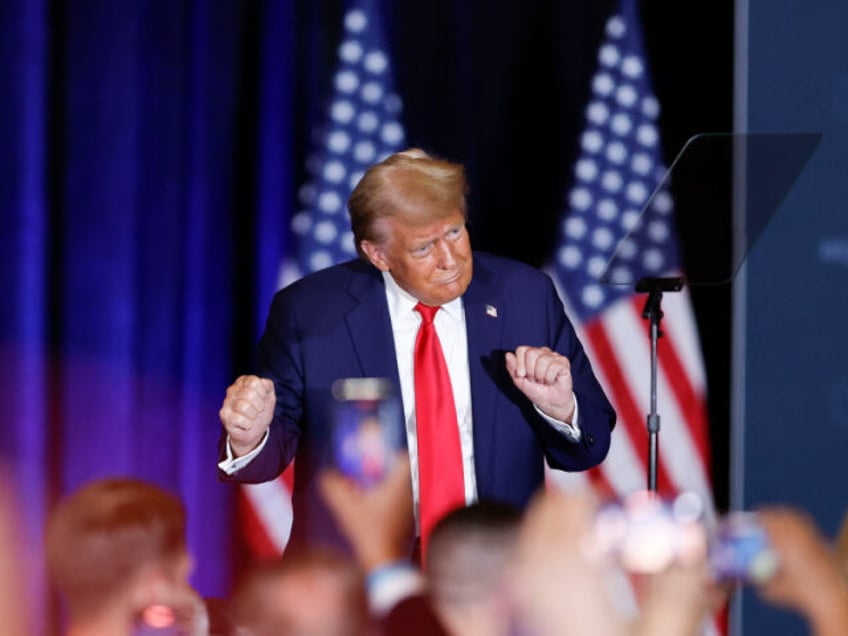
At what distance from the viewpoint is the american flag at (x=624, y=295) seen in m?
3.94

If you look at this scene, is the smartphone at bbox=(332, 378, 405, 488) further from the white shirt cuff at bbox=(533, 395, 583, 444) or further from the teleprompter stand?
the teleprompter stand

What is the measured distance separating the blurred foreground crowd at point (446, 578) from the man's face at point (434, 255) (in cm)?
87

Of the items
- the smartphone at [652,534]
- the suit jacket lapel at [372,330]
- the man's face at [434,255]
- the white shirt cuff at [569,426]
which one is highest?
the man's face at [434,255]

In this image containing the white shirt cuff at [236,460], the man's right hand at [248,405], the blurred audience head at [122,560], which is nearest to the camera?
the blurred audience head at [122,560]

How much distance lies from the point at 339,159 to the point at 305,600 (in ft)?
8.17

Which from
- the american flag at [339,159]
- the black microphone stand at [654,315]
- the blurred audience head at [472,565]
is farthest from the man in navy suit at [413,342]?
the blurred audience head at [472,565]

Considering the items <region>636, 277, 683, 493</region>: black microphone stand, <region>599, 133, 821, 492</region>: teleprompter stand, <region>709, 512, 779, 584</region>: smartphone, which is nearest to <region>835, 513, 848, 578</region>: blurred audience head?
<region>709, 512, 779, 584</region>: smartphone

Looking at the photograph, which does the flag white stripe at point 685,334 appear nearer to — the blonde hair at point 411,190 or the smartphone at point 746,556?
the blonde hair at point 411,190

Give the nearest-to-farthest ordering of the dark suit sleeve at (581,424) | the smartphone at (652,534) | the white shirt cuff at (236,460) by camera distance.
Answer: the smartphone at (652,534) → the white shirt cuff at (236,460) → the dark suit sleeve at (581,424)

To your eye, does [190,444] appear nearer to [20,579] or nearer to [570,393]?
[20,579]

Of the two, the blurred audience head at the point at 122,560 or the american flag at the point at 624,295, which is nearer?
the blurred audience head at the point at 122,560

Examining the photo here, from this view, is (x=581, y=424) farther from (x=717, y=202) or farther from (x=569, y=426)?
(x=717, y=202)

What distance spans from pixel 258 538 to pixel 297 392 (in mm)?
1119

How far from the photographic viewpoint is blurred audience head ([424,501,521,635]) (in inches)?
50.4
